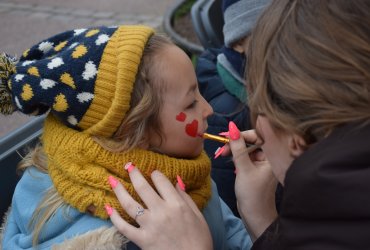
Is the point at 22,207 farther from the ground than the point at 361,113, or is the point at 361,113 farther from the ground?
the point at 361,113

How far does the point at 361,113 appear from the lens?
917mm

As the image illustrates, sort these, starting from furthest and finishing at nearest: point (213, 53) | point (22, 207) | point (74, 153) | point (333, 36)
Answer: point (213, 53)
point (22, 207)
point (74, 153)
point (333, 36)

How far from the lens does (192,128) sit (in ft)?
4.50

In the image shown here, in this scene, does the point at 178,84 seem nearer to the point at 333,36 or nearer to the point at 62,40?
the point at 62,40

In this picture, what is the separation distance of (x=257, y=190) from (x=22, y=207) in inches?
26.5

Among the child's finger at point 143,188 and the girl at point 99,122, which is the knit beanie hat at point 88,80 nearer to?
the girl at point 99,122

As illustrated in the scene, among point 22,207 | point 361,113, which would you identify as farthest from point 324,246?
Result: point 22,207

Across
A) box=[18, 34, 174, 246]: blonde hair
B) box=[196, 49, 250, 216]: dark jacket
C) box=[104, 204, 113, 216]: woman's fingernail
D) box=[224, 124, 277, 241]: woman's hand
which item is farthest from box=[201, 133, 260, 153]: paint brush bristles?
box=[196, 49, 250, 216]: dark jacket

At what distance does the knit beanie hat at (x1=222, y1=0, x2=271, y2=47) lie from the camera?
2.08 m

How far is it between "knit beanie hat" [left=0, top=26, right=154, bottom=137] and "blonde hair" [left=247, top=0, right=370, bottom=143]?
0.39 metres

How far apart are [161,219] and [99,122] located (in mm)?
300

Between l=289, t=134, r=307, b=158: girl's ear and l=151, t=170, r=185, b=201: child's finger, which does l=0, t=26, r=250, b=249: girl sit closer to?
l=151, t=170, r=185, b=201: child's finger

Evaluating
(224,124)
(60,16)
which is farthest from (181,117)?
(60,16)

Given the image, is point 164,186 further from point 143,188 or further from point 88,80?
point 88,80
